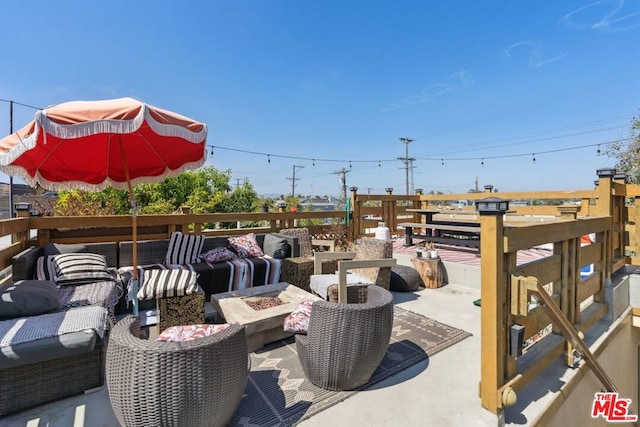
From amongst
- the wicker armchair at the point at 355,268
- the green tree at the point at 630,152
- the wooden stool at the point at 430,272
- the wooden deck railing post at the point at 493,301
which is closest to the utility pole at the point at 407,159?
the green tree at the point at 630,152

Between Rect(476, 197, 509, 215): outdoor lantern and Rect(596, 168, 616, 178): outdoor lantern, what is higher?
Rect(596, 168, 616, 178): outdoor lantern

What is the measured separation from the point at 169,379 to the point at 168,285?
1.60 metres

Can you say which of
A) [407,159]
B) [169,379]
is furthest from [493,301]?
[407,159]

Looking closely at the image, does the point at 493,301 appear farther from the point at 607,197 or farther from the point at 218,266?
the point at 218,266

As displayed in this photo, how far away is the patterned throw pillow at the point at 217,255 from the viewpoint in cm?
417

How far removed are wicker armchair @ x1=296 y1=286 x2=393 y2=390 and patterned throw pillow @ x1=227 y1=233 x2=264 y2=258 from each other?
2585 millimetres

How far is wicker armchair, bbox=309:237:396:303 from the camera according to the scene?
2695 millimetres

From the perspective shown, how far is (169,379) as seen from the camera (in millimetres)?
1387

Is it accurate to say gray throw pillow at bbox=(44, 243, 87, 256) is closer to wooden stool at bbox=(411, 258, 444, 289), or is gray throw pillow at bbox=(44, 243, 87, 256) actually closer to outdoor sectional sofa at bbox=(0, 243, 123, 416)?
outdoor sectional sofa at bbox=(0, 243, 123, 416)

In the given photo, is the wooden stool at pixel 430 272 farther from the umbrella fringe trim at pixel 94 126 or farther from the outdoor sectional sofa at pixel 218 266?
the umbrella fringe trim at pixel 94 126

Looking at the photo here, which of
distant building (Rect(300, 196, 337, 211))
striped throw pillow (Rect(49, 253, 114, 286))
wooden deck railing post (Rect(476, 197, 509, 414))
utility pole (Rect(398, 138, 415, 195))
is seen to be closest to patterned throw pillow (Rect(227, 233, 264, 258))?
Result: striped throw pillow (Rect(49, 253, 114, 286))

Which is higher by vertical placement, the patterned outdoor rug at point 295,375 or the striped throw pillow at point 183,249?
the striped throw pillow at point 183,249

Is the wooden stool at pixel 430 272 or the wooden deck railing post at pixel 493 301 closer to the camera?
the wooden deck railing post at pixel 493 301

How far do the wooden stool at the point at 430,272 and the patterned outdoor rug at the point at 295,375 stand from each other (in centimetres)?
143
